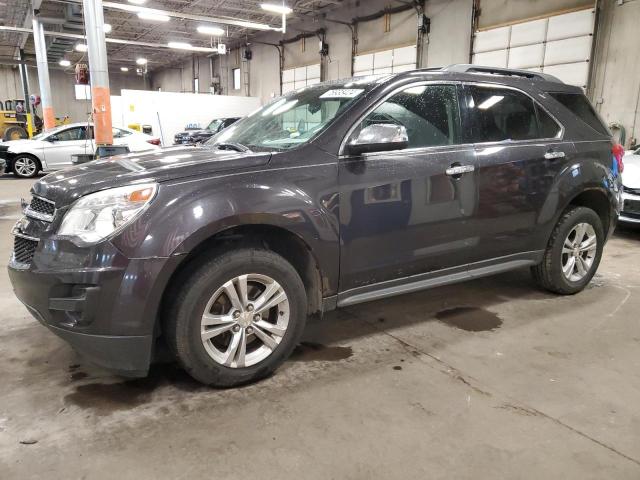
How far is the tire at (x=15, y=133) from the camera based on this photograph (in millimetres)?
19541

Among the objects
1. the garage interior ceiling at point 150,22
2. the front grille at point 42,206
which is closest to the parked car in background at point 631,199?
the front grille at point 42,206

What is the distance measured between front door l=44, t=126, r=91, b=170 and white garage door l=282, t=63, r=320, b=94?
29.4 ft

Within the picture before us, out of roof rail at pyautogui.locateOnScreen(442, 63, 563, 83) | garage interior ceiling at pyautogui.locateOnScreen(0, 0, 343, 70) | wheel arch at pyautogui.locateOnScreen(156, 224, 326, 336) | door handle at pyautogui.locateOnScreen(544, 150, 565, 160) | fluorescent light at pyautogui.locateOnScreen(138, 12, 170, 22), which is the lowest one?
wheel arch at pyautogui.locateOnScreen(156, 224, 326, 336)

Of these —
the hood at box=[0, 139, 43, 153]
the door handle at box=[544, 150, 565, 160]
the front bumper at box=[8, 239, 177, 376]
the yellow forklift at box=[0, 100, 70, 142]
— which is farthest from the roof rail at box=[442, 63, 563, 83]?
the yellow forklift at box=[0, 100, 70, 142]

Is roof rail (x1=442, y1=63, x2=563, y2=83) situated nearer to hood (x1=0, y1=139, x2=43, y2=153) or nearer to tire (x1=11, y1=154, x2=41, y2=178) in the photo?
hood (x1=0, y1=139, x2=43, y2=153)

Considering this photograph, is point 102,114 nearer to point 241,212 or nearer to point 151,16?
point 241,212

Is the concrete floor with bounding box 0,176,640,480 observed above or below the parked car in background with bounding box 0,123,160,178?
below

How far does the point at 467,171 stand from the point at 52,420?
259 centimetres

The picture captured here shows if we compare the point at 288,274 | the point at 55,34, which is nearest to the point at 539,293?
the point at 288,274

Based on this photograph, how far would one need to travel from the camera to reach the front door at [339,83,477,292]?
8.61 feet

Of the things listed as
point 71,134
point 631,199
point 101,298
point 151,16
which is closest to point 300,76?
point 151,16

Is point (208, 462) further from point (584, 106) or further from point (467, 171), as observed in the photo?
point (584, 106)

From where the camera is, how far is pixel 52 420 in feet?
7.13

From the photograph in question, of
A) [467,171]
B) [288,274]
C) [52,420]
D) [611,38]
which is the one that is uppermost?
[611,38]
